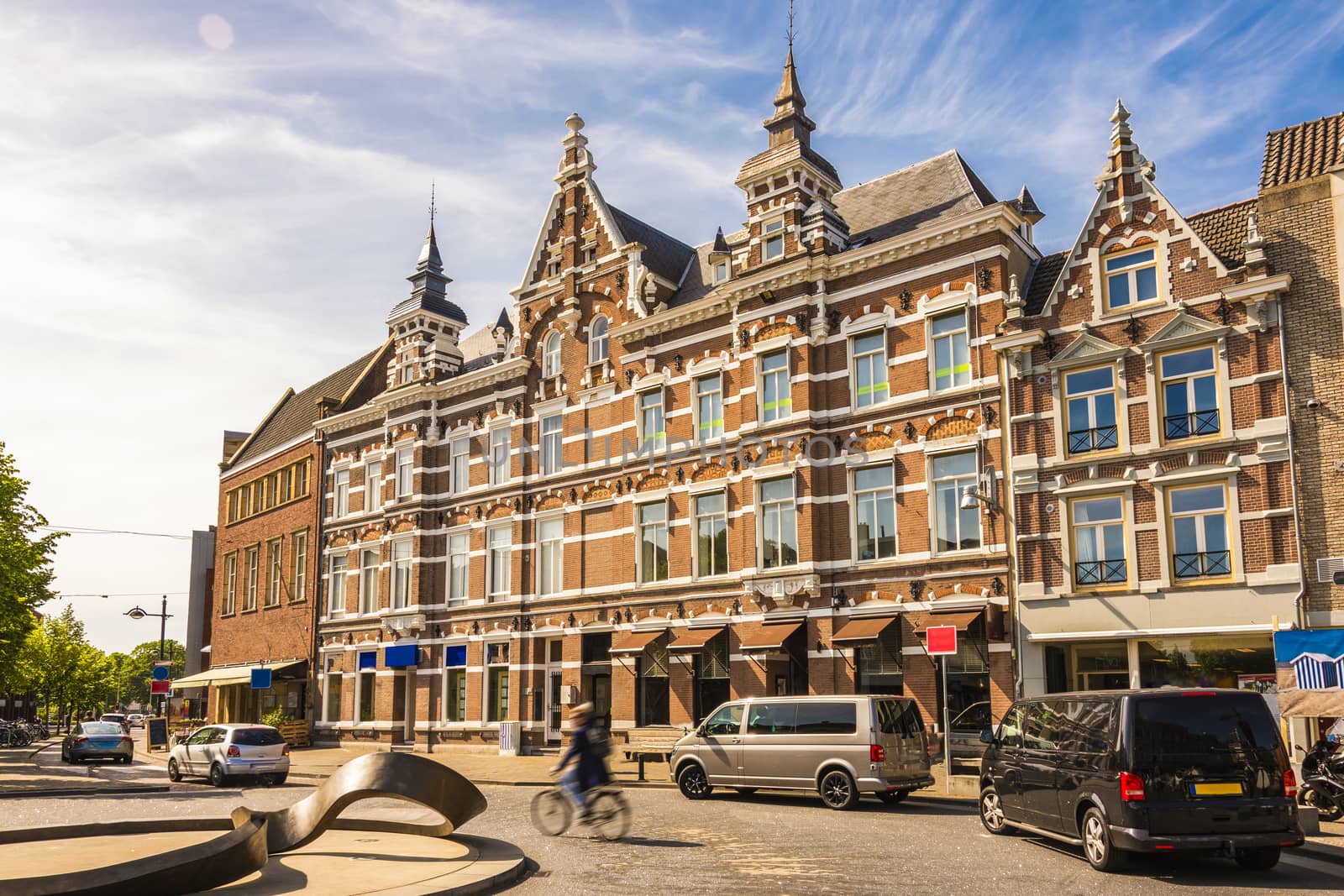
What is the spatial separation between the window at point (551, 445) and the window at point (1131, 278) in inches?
685

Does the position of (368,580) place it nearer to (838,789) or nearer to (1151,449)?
(838,789)

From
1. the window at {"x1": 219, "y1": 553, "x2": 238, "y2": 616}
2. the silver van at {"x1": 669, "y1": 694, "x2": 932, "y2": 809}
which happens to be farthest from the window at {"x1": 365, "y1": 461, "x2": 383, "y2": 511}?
the silver van at {"x1": 669, "y1": 694, "x2": 932, "y2": 809}

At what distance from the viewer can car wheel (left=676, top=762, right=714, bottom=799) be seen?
20.5m

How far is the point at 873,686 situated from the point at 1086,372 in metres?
8.63

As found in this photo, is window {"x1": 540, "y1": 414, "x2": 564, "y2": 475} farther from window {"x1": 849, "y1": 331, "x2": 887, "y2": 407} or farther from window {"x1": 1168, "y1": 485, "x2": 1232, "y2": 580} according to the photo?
window {"x1": 1168, "y1": 485, "x2": 1232, "y2": 580}

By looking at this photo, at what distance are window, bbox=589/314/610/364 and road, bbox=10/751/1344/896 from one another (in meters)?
17.7

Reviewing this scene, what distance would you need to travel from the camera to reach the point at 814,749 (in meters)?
19.0

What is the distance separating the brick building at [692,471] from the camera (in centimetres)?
2616

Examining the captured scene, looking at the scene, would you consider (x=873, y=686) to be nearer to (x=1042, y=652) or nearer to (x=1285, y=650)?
(x=1042, y=652)

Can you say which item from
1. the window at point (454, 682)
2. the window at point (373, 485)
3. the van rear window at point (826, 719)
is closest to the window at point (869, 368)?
the van rear window at point (826, 719)

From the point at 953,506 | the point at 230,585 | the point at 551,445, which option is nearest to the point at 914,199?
the point at 953,506

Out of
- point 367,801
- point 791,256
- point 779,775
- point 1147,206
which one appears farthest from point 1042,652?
point 367,801

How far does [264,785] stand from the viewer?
87.7 ft

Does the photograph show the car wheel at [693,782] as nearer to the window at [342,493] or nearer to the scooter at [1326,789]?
the scooter at [1326,789]
